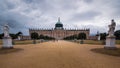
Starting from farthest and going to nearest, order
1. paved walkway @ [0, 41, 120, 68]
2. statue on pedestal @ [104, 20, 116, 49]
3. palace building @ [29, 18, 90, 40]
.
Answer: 1. palace building @ [29, 18, 90, 40]
2. statue on pedestal @ [104, 20, 116, 49]
3. paved walkway @ [0, 41, 120, 68]

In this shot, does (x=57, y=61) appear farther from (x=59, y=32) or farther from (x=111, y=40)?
(x=59, y=32)

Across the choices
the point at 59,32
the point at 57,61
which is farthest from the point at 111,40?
the point at 59,32

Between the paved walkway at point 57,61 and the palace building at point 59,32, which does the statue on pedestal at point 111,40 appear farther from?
the palace building at point 59,32

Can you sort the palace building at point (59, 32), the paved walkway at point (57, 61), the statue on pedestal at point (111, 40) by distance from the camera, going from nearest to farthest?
the paved walkway at point (57, 61) → the statue on pedestal at point (111, 40) → the palace building at point (59, 32)

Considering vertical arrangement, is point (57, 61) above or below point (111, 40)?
below

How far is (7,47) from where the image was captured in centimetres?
1762

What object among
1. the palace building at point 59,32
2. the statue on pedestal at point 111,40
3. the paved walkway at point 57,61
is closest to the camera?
the paved walkway at point 57,61

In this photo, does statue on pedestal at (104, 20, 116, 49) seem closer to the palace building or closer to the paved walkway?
the paved walkway

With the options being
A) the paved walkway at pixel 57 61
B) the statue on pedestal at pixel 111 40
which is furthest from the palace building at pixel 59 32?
the paved walkway at pixel 57 61

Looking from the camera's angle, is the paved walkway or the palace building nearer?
the paved walkway

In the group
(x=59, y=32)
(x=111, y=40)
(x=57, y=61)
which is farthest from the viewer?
(x=59, y=32)

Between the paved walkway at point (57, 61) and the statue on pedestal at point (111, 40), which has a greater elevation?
the statue on pedestal at point (111, 40)

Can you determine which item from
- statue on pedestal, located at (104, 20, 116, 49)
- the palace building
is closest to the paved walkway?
statue on pedestal, located at (104, 20, 116, 49)

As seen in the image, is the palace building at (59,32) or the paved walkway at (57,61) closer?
the paved walkway at (57,61)
